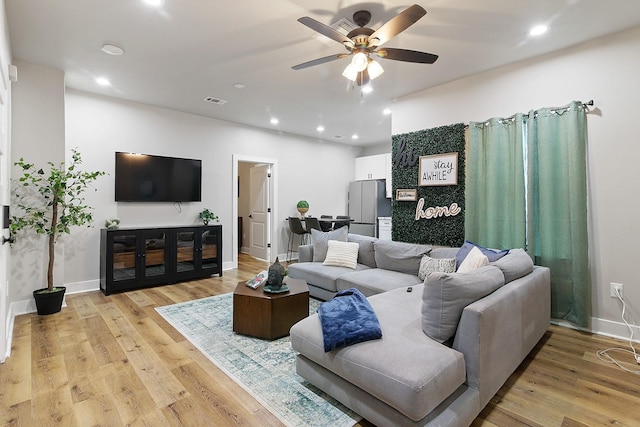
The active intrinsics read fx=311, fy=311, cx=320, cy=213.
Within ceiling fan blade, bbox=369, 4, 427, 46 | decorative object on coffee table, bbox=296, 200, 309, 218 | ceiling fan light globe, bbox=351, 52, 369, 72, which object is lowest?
decorative object on coffee table, bbox=296, 200, 309, 218

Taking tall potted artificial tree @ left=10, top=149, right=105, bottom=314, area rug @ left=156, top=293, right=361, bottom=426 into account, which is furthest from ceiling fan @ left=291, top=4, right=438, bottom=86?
tall potted artificial tree @ left=10, top=149, right=105, bottom=314

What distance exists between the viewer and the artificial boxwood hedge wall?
3680mm

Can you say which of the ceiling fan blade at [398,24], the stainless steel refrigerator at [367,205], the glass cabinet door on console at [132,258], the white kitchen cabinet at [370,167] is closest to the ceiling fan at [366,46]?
the ceiling fan blade at [398,24]

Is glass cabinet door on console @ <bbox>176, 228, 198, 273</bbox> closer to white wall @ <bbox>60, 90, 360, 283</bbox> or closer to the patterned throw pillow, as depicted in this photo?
white wall @ <bbox>60, 90, 360, 283</bbox>

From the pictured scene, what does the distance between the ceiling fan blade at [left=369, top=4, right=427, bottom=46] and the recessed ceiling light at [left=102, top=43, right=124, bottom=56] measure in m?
2.40

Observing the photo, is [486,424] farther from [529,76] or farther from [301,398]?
[529,76]

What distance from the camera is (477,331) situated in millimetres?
1627

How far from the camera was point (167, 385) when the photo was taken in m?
2.03

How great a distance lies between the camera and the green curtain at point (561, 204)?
2836 millimetres

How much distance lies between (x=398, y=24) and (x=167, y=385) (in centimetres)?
281

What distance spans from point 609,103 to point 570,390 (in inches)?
96.5

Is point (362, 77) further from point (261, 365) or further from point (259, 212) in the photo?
point (259, 212)

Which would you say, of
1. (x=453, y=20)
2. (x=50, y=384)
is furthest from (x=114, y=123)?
(x=453, y=20)

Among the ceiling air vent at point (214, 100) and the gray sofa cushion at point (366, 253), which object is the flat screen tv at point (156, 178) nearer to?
the ceiling air vent at point (214, 100)
